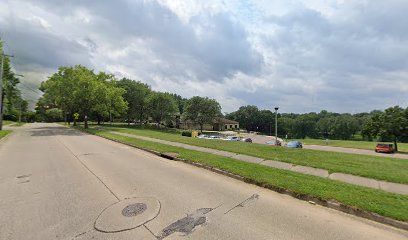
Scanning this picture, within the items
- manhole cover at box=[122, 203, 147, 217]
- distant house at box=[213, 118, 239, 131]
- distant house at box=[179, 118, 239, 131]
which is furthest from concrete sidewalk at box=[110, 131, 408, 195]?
distant house at box=[213, 118, 239, 131]

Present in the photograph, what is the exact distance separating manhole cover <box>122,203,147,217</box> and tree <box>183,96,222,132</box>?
62.5 m

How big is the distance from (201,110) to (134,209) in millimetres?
62903

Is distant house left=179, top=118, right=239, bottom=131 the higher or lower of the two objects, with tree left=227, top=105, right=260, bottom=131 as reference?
lower

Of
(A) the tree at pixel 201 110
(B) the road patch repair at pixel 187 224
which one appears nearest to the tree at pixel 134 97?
(A) the tree at pixel 201 110

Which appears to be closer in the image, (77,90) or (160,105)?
(77,90)

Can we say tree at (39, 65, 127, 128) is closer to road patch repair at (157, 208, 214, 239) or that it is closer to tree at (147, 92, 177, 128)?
tree at (147, 92, 177, 128)

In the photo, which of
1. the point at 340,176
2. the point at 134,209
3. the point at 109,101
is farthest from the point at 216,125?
the point at 134,209

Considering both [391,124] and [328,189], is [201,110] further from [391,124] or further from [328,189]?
[328,189]

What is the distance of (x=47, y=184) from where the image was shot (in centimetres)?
716

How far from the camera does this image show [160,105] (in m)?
60.6

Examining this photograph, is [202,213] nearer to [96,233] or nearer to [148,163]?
[96,233]

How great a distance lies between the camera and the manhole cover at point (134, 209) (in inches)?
195

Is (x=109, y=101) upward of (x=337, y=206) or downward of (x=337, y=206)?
upward

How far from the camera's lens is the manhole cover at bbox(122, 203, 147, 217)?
16.3 ft
